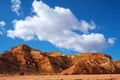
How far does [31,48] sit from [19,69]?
17.5m

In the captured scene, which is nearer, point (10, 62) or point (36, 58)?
point (10, 62)

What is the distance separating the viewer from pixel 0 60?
341 feet

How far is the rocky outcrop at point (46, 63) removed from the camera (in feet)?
310

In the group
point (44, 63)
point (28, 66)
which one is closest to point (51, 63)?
point (44, 63)

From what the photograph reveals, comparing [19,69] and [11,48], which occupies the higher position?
[11,48]

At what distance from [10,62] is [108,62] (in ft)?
119

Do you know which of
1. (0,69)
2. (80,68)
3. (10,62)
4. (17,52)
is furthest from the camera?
(17,52)

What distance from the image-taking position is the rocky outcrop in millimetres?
94588

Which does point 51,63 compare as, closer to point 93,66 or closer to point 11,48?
point 11,48

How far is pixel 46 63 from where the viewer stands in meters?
115

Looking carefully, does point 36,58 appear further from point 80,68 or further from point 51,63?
point 80,68

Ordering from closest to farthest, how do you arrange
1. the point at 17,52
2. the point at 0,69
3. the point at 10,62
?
the point at 0,69
the point at 10,62
the point at 17,52

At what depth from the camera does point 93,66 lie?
94938 millimetres

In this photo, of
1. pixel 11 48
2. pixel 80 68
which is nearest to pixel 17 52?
pixel 11 48
